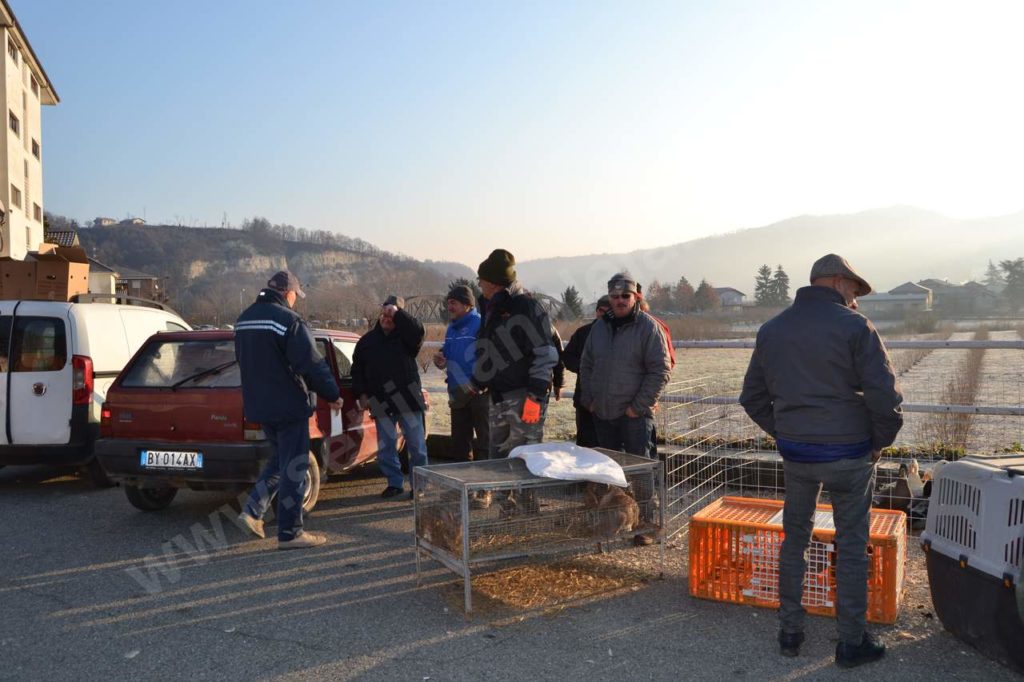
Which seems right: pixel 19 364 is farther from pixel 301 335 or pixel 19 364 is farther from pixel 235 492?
pixel 301 335

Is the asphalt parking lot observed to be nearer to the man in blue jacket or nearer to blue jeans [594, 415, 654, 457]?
the man in blue jacket

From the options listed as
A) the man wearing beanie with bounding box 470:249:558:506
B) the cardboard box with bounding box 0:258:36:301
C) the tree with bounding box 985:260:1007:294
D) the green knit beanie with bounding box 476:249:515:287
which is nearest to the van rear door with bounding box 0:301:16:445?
the cardboard box with bounding box 0:258:36:301

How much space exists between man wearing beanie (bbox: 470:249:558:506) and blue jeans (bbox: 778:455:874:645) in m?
2.10

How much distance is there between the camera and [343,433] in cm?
702

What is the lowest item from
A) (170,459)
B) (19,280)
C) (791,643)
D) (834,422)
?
(791,643)

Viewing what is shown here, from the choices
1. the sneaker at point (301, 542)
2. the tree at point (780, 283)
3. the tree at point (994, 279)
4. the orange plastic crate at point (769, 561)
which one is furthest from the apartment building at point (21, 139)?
the tree at point (780, 283)

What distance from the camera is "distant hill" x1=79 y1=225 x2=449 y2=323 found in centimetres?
14350

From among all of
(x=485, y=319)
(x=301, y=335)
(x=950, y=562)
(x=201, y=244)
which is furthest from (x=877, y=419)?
(x=201, y=244)

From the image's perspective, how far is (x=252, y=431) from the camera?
6160 millimetres

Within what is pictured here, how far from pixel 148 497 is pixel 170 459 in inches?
38.3

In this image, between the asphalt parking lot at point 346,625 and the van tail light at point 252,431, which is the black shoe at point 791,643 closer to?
the asphalt parking lot at point 346,625

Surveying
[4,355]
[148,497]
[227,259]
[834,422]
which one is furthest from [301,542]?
[227,259]

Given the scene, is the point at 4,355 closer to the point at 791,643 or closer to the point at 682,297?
the point at 791,643

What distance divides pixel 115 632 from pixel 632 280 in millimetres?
3912
